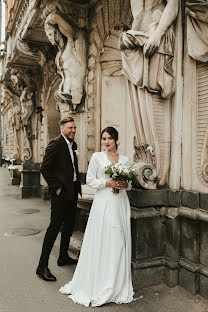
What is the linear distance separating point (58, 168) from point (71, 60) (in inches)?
124

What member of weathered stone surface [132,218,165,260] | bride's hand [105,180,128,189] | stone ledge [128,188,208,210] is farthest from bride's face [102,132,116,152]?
weathered stone surface [132,218,165,260]

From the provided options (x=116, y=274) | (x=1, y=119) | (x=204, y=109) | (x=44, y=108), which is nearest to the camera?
(x=116, y=274)

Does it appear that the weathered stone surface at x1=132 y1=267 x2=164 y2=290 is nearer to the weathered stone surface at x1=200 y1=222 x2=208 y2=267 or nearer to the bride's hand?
the weathered stone surface at x1=200 y1=222 x2=208 y2=267

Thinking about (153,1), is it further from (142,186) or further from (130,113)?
(142,186)

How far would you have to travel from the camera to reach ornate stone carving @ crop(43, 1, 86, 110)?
6141 millimetres

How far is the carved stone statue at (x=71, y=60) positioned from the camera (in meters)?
6.16

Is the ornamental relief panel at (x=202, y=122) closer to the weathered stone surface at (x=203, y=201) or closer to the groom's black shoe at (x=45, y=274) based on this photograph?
the weathered stone surface at (x=203, y=201)

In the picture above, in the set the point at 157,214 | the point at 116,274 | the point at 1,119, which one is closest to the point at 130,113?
the point at 157,214

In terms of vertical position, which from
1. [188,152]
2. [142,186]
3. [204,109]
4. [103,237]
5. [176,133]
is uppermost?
[204,109]

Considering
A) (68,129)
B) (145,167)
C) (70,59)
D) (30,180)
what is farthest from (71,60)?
(30,180)

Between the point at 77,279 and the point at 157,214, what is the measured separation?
1.15m

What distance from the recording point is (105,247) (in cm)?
316

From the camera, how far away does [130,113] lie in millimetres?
3820

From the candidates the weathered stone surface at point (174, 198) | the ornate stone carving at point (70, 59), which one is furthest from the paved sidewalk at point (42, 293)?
the ornate stone carving at point (70, 59)
